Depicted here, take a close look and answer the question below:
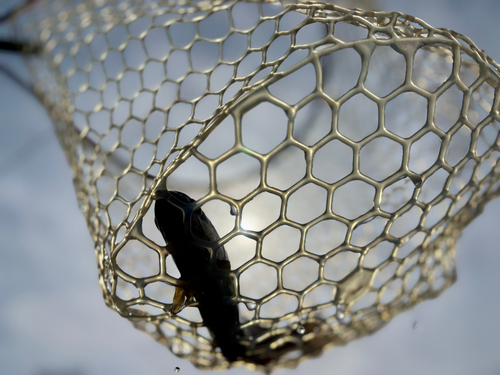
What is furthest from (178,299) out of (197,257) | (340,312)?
(340,312)

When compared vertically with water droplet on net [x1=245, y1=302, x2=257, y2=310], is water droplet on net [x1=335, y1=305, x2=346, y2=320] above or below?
below

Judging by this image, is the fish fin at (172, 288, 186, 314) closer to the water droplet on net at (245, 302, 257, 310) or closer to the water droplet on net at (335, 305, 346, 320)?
the water droplet on net at (245, 302, 257, 310)

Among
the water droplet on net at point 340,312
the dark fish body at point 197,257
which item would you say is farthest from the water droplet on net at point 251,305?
the water droplet on net at point 340,312

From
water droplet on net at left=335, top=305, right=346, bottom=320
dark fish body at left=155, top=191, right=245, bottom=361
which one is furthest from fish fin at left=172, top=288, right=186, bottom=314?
water droplet on net at left=335, top=305, right=346, bottom=320

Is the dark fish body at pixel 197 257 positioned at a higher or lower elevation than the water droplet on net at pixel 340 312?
higher

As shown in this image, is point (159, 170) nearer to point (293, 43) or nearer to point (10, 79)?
point (293, 43)

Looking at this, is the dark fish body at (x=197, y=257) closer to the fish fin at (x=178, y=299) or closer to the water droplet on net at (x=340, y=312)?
the fish fin at (x=178, y=299)

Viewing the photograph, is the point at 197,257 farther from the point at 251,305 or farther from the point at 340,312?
the point at 340,312

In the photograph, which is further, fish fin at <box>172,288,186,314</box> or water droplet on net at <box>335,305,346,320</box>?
water droplet on net at <box>335,305,346,320</box>
